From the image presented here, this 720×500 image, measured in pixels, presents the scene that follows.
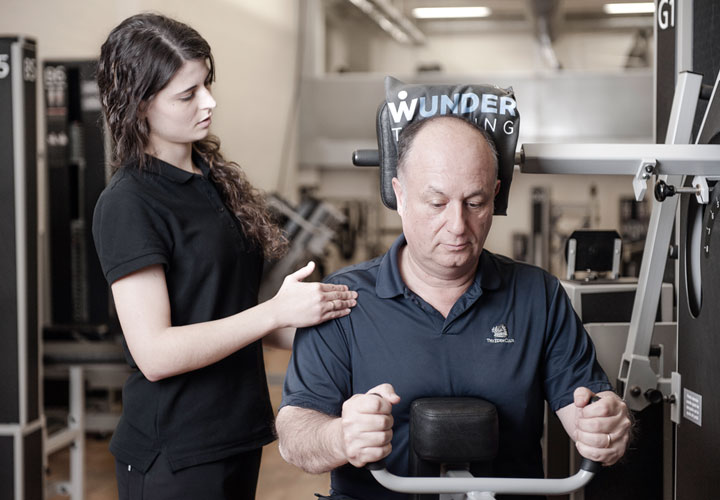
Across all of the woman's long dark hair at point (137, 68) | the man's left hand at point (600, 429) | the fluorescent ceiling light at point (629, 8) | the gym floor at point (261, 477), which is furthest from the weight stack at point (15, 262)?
the fluorescent ceiling light at point (629, 8)

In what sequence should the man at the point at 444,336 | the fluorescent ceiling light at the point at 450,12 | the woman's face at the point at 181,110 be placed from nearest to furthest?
the man at the point at 444,336 → the woman's face at the point at 181,110 → the fluorescent ceiling light at the point at 450,12

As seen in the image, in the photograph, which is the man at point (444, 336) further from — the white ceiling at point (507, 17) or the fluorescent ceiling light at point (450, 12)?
the fluorescent ceiling light at point (450, 12)

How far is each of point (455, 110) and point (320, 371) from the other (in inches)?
20.5

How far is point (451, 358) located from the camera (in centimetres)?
133

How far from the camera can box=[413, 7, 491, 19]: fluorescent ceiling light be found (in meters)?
11.0

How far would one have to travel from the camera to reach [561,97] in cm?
940

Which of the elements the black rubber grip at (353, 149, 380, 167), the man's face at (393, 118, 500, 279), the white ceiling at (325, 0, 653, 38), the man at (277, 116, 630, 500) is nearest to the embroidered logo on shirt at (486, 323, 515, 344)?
the man at (277, 116, 630, 500)

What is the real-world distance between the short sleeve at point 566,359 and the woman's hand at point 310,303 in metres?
0.37

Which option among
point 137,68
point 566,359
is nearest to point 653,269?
point 566,359

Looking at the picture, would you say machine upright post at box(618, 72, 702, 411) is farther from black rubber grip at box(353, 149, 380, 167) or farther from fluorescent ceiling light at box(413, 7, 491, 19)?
fluorescent ceiling light at box(413, 7, 491, 19)

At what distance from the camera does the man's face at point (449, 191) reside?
4.15 ft

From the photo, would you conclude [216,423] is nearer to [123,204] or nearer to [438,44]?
[123,204]

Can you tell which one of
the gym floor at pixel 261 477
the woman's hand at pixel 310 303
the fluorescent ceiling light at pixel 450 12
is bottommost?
the gym floor at pixel 261 477

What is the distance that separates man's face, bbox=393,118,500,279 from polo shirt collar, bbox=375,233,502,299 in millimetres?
88
